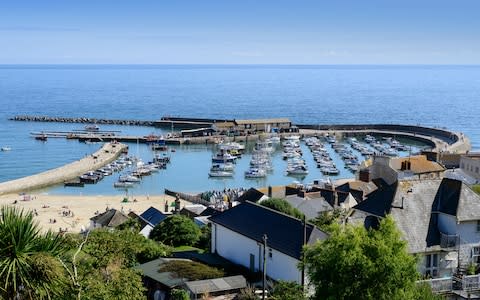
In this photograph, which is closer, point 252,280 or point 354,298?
point 354,298

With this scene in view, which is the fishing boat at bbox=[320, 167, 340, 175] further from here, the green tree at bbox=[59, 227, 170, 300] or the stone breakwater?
the stone breakwater

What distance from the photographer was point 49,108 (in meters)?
164

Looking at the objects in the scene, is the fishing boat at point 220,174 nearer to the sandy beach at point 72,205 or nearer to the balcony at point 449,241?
the sandy beach at point 72,205

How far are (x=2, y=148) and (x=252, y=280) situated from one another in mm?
75861

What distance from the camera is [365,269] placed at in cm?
1370

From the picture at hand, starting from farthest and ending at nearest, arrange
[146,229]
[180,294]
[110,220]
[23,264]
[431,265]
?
[110,220] → [146,229] → [431,265] → [180,294] → [23,264]

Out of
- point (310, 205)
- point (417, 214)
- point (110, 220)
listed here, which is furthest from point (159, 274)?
point (110, 220)

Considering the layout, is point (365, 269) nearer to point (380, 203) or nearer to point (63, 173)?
point (380, 203)

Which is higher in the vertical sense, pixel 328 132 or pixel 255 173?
pixel 328 132

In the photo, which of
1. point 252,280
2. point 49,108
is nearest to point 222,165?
Result: point 252,280

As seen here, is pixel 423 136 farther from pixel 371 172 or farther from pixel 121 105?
pixel 121 105

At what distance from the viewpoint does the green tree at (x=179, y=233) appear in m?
27.5

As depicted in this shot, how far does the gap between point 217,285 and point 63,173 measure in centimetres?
5244

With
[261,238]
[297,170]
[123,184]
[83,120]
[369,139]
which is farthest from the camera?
[83,120]
